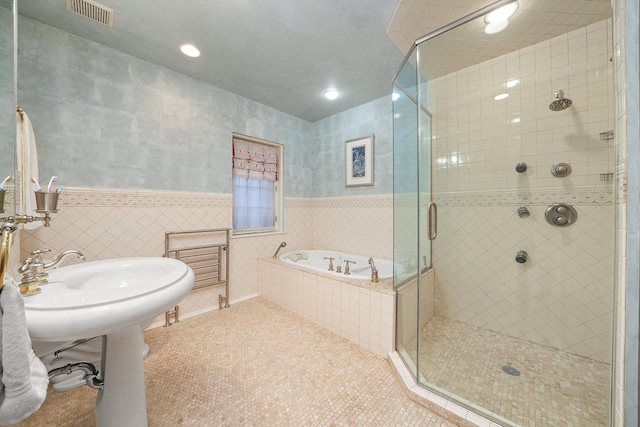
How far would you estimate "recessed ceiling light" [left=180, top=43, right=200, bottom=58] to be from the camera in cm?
188

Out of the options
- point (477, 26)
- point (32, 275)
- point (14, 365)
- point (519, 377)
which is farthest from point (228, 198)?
point (519, 377)

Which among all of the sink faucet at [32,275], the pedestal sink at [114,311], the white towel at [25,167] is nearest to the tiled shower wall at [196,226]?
the white towel at [25,167]

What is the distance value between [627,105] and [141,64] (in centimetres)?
298

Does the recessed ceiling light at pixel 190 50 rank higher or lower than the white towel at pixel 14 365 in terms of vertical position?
higher

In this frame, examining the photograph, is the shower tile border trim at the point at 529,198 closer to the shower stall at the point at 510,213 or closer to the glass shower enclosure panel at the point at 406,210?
the shower stall at the point at 510,213

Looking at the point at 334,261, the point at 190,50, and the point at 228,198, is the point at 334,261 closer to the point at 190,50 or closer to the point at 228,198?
the point at 228,198

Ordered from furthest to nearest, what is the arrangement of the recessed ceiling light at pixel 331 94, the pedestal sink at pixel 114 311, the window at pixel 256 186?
the window at pixel 256 186 < the recessed ceiling light at pixel 331 94 < the pedestal sink at pixel 114 311

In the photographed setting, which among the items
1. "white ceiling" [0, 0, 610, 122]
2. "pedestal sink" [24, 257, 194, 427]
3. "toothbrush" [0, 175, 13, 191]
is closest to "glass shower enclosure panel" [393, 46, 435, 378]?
"white ceiling" [0, 0, 610, 122]

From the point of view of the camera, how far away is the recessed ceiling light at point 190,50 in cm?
188

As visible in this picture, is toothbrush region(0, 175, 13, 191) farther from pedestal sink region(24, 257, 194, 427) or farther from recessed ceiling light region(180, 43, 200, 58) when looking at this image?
recessed ceiling light region(180, 43, 200, 58)

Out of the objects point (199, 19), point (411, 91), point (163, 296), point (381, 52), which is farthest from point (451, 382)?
point (199, 19)

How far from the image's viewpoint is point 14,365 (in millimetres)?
461

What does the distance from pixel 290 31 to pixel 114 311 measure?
77.3 inches

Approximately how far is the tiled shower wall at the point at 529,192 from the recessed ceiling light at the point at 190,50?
2052 mm
